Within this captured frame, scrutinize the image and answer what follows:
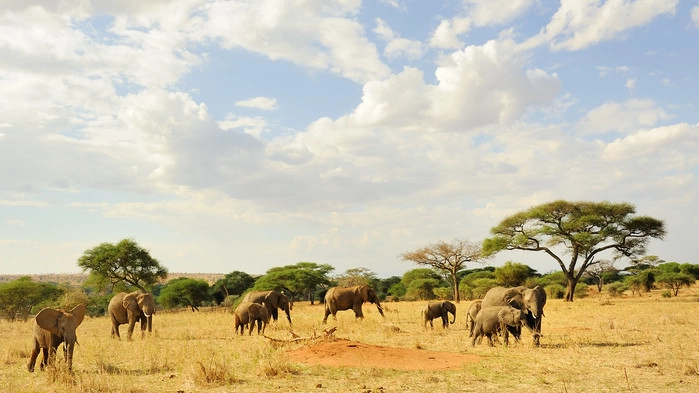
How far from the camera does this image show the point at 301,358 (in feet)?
40.6

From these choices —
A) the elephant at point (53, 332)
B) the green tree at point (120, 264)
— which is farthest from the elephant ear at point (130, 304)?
the green tree at point (120, 264)

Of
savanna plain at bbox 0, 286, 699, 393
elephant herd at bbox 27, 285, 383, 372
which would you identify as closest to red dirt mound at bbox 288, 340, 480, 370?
savanna plain at bbox 0, 286, 699, 393

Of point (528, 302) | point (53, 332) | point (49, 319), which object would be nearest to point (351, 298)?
point (528, 302)

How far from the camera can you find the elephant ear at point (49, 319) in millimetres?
10867

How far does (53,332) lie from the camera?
36.3 feet

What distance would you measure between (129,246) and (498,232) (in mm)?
32042

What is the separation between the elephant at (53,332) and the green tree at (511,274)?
4829cm

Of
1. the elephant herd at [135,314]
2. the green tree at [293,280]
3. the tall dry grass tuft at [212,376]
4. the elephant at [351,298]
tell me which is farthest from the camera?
the green tree at [293,280]

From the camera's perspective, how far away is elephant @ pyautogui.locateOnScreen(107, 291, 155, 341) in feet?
60.4

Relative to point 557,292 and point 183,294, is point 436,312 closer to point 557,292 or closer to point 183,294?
point 557,292

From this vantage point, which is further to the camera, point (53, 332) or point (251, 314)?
point (251, 314)

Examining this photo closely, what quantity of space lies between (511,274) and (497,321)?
1641 inches

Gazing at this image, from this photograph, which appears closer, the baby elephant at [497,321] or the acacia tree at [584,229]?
the baby elephant at [497,321]

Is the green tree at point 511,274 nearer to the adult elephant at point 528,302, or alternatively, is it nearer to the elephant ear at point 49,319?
the adult elephant at point 528,302
